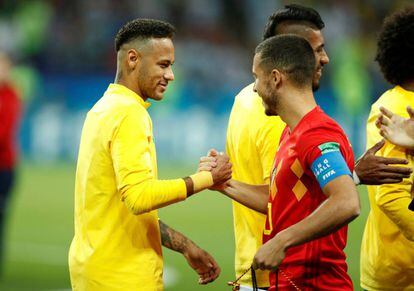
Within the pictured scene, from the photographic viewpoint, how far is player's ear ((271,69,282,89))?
3.97 metres

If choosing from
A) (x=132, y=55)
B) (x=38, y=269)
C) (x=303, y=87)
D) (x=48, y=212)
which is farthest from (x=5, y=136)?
(x=303, y=87)

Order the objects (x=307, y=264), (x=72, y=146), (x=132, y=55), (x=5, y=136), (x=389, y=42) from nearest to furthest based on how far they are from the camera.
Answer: (x=307, y=264)
(x=132, y=55)
(x=389, y=42)
(x=5, y=136)
(x=72, y=146)

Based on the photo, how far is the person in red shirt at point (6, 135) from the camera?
9.63 meters

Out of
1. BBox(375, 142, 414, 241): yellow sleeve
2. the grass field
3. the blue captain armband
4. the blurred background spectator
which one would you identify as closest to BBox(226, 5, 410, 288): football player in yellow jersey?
BBox(375, 142, 414, 241): yellow sleeve

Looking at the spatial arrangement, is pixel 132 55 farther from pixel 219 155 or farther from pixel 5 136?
pixel 5 136

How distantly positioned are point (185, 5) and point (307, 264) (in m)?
17.7

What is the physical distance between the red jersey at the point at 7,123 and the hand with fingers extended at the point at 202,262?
18.1ft

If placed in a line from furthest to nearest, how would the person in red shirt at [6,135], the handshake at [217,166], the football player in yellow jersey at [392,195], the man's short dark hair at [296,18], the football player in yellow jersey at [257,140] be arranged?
the person in red shirt at [6,135]
the man's short dark hair at [296,18]
the football player in yellow jersey at [257,140]
the football player in yellow jersey at [392,195]
the handshake at [217,166]

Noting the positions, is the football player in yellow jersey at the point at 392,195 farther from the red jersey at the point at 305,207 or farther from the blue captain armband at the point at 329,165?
the blue captain armband at the point at 329,165

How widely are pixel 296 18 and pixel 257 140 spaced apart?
742 millimetres

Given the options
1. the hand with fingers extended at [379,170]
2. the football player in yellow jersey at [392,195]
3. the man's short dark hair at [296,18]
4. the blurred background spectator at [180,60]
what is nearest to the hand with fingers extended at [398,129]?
the football player in yellow jersey at [392,195]

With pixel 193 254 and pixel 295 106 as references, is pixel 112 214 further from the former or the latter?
pixel 295 106

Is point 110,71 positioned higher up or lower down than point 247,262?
higher up

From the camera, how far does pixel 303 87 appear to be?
3.98 m
